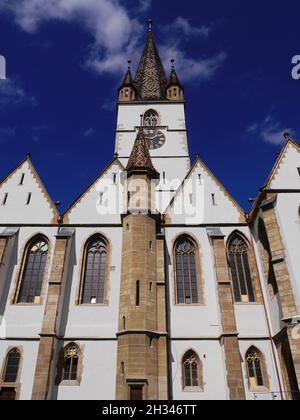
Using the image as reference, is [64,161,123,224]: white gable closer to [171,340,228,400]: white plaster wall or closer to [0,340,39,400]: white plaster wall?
[0,340,39,400]: white plaster wall

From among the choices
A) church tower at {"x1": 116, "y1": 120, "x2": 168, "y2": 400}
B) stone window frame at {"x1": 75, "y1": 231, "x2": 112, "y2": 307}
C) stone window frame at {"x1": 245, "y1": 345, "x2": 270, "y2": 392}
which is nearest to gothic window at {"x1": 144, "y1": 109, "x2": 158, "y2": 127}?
church tower at {"x1": 116, "y1": 120, "x2": 168, "y2": 400}

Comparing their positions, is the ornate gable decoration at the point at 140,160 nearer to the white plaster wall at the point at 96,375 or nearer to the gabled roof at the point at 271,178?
the gabled roof at the point at 271,178

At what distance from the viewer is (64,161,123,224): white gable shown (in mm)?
19844

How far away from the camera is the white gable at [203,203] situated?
1984cm

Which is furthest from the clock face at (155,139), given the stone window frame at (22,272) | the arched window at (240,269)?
the stone window frame at (22,272)

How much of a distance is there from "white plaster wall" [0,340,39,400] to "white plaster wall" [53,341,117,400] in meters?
1.26

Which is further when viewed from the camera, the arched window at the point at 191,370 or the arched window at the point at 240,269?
the arched window at the point at 240,269

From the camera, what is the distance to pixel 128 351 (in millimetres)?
14492

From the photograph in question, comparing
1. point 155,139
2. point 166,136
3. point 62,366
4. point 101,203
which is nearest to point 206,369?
point 62,366

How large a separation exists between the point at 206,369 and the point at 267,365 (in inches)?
114

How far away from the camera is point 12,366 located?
51.4ft

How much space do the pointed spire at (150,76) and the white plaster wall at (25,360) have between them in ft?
89.0

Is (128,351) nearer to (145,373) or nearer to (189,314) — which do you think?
(145,373)

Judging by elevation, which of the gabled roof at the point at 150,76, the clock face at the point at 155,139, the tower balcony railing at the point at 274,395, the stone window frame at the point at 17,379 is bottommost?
the tower balcony railing at the point at 274,395
